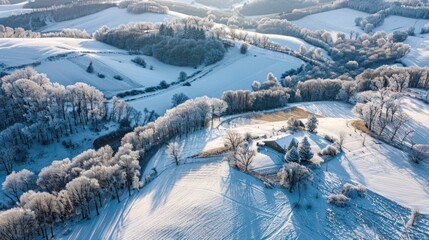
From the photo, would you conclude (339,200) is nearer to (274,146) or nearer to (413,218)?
(413,218)

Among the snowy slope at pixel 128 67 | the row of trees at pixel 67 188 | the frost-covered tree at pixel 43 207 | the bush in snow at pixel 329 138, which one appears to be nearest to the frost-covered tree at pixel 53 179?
the row of trees at pixel 67 188

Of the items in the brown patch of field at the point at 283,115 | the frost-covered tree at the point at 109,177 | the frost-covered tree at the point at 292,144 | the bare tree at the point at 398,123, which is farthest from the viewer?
the brown patch of field at the point at 283,115

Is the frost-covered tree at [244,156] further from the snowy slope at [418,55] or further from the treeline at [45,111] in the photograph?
the snowy slope at [418,55]

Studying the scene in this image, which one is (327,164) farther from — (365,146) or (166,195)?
(166,195)

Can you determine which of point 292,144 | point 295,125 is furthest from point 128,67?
point 292,144

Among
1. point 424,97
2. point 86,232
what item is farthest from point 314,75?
point 86,232

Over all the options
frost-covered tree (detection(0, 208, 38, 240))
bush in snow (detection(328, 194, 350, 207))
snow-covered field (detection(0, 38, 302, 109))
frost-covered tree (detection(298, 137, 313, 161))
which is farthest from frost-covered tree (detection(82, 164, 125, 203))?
snow-covered field (detection(0, 38, 302, 109))

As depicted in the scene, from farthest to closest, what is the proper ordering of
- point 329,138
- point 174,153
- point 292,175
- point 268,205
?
point 329,138 → point 174,153 → point 292,175 → point 268,205
